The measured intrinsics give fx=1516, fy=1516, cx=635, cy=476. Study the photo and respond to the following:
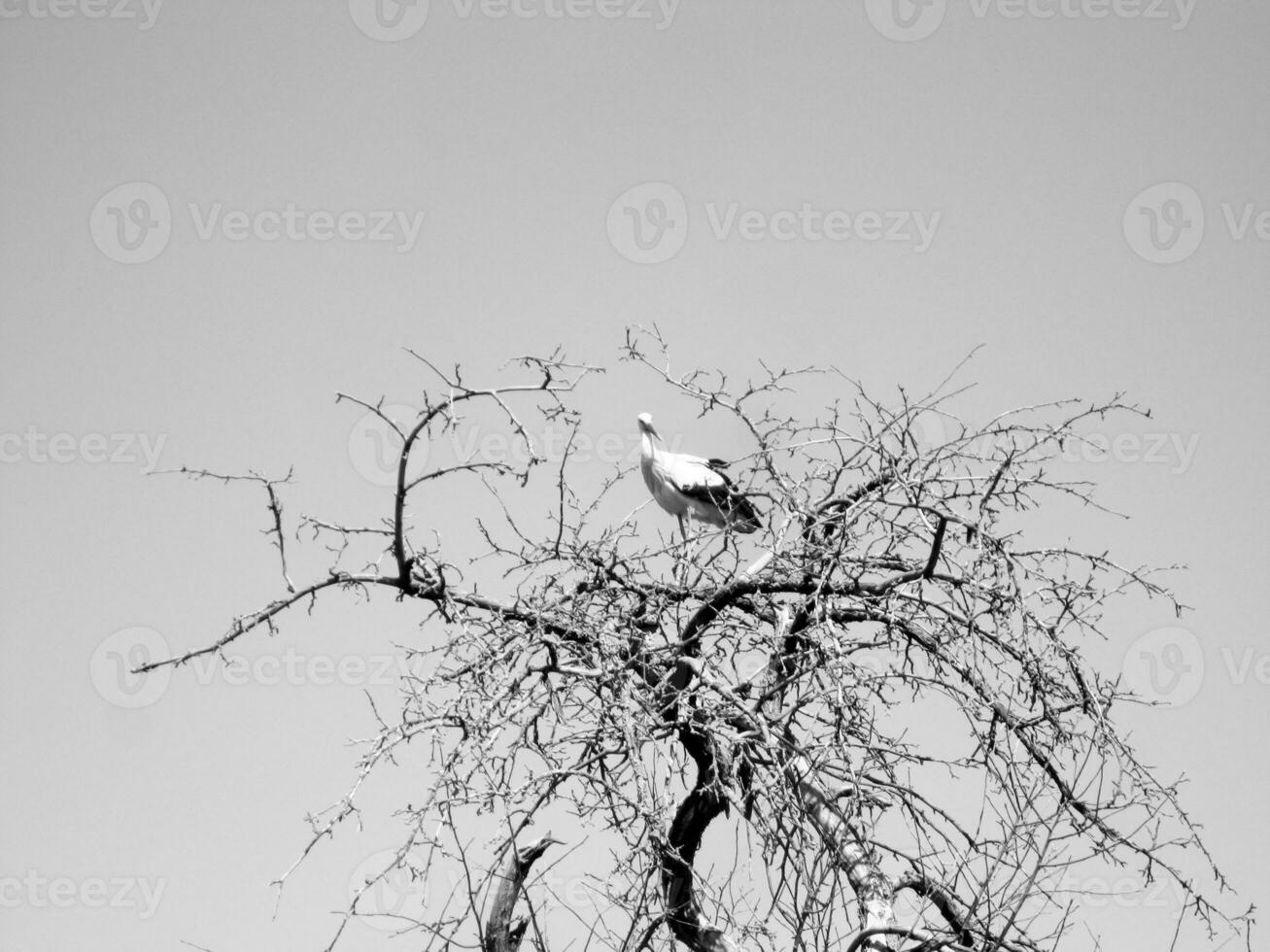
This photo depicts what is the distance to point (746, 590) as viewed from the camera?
13.9ft

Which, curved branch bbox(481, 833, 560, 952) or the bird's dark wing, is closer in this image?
curved branch bbox(481, 833, 560, 952)

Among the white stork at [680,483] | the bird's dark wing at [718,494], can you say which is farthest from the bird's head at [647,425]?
the bird's dark wing at [718,494]

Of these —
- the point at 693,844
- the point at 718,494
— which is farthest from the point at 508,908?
the point at 718,494

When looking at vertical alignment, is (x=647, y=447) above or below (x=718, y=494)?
above

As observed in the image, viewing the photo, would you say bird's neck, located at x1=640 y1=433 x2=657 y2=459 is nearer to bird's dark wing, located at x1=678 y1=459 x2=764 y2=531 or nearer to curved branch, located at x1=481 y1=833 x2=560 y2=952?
bird's dark wing, located at x1=678 y1=459 x2=764 y2=531

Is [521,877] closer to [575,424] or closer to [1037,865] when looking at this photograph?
[575,424]

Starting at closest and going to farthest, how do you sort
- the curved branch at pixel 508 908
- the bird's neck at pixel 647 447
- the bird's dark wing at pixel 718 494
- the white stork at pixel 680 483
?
the curved branch at pixel 508 908 < the bird's dark wing at pixel 718 494 < the white stork at pixel 680 483 < the bird's neck at pixel 647 447

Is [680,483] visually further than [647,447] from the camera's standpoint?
No

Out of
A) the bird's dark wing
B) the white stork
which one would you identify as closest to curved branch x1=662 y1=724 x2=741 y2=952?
the bird's dark wing

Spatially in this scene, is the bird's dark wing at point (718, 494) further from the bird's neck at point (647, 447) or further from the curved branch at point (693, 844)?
the curved branch at point (693, 844)

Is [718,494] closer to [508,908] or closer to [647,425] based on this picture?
[647,425]

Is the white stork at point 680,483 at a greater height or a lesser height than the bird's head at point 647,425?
→ lesser

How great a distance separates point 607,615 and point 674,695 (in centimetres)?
34

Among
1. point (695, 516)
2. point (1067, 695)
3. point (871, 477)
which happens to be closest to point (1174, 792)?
point (1067, 695)
